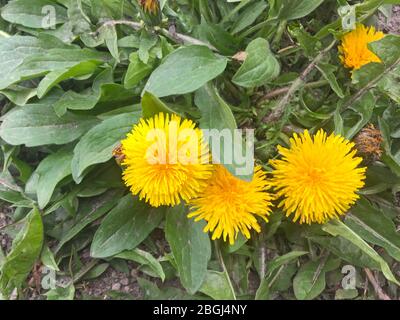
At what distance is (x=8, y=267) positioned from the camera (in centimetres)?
167

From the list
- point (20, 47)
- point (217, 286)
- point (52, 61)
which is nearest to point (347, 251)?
point (217, 286)

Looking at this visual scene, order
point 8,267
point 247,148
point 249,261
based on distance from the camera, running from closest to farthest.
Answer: point 247,148
point 8,267
point 249,261

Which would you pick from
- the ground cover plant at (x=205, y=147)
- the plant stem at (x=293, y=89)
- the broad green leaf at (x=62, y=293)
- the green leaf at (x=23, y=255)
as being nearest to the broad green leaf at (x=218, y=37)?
the ground cover plant at (x=205, y=147)

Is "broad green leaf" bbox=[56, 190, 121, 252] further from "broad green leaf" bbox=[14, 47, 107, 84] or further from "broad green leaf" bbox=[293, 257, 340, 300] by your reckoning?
"broad green leaf" bbox=[293, 257, 340, 300]

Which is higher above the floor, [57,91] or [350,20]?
[350,20]

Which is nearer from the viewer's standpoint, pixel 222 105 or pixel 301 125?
pixel 222 105

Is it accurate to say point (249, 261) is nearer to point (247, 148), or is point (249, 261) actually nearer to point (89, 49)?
point (247, 148)

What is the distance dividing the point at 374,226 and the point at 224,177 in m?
0.53

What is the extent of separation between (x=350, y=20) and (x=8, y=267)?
4.27 ft

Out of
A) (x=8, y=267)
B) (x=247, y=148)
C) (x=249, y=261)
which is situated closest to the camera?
(x=247, y=148)

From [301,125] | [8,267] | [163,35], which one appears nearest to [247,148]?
[301,125]

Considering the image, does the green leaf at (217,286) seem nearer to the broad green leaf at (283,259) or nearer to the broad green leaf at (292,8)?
the broad green leaf at (283,259)

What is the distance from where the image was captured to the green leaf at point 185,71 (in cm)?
155
